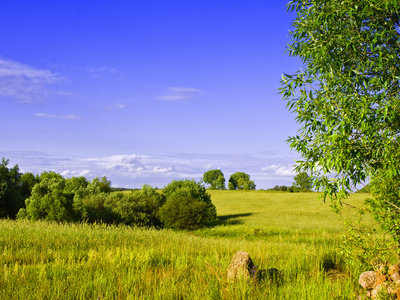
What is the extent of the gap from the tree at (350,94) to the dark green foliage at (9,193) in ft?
122

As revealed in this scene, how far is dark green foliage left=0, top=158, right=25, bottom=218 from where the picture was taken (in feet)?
120

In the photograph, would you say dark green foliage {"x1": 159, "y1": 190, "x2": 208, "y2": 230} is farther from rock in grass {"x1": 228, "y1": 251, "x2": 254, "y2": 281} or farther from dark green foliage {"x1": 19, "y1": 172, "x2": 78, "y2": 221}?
rock in grass {"x1": 228, "y1": 251, "x2": 254, "y2": 281}

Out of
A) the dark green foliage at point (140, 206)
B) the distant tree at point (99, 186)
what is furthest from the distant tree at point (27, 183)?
the dark green foliage at point (140, 206)

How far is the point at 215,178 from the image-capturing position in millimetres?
123500

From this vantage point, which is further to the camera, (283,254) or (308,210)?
(308,210)

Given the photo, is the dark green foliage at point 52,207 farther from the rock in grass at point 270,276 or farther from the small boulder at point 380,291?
the small boulder at point 380,291

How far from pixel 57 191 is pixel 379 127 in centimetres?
3165

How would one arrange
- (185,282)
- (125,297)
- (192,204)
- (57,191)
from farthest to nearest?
(192,204) < (57,191) < (185,282) < (125,297)

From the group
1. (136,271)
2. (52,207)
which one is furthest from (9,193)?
(136,271)

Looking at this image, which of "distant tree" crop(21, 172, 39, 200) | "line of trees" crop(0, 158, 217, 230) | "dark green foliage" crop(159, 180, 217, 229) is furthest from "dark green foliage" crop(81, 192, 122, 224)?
"distant tree" crop(21, 172, 39, 200)

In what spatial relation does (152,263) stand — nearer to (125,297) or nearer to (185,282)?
(185,282)

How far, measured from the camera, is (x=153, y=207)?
3956cm

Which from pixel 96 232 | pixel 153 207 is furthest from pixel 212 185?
pixel 96 232

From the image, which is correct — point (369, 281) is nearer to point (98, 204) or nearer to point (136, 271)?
point (136, 271)
